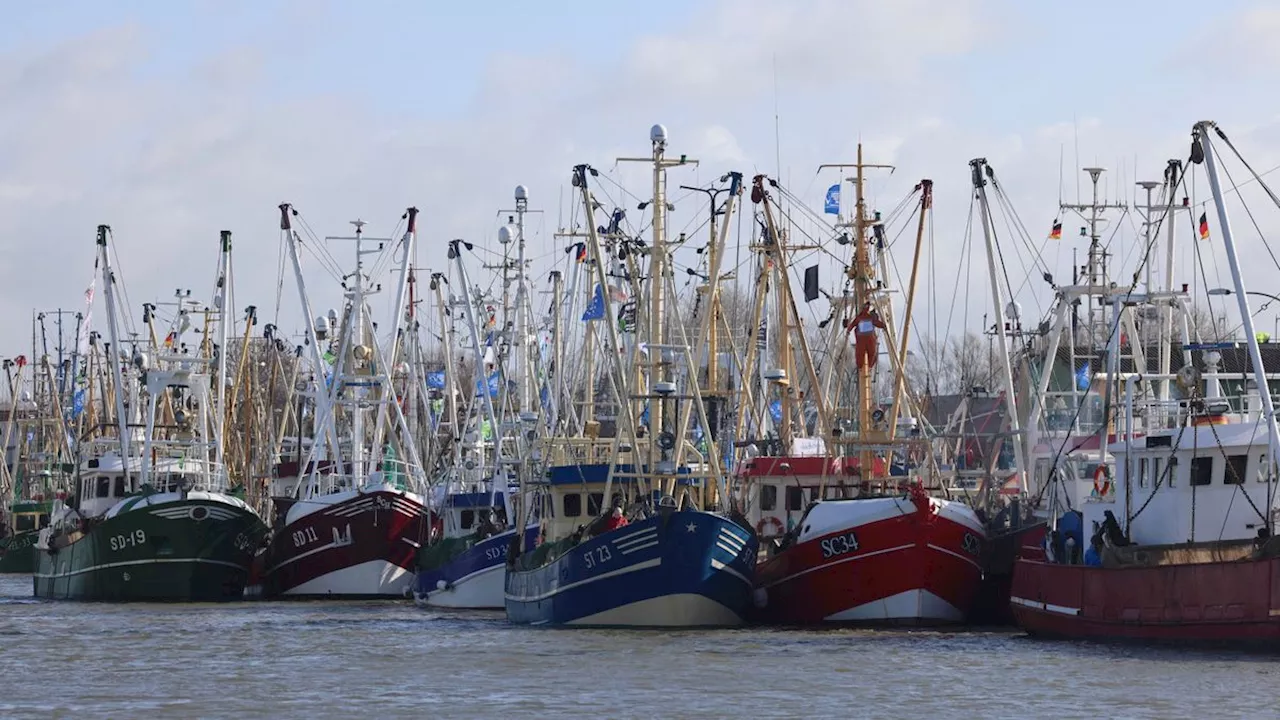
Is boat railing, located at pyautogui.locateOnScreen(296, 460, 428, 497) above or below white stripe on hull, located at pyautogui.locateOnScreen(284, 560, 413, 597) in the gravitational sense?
above

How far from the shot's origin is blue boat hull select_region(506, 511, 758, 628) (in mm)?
39438

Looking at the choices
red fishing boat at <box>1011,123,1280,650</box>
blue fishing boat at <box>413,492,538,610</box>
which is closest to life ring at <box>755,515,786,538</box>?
blue fishing boat at <box>413,492,538,610</box>

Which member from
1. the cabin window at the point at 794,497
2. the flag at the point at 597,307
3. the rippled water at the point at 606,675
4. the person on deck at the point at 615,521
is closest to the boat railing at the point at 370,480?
the flag at the point at 597,307

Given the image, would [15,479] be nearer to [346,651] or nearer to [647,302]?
[647,302]

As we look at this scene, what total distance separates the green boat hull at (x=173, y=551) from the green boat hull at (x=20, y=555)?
37.1 m

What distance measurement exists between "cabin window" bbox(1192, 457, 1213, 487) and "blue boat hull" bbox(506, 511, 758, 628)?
8.27m

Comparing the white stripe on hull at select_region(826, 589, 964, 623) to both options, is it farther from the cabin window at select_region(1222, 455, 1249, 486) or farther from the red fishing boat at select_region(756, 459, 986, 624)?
the cabin window at select_region(1222, 455, 1249, 486)

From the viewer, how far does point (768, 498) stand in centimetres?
4706

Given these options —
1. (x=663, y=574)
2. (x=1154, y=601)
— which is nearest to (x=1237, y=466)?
(x=1154, y=601)

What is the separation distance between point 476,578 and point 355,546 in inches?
232

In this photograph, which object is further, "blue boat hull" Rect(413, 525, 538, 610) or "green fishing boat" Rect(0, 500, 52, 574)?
"green fishing boat" Rect(0, 500, 52, 574)

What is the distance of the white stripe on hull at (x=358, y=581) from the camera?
57.1m

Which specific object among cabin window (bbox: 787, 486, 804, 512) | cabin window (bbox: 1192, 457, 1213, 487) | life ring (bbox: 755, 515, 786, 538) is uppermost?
cabin window (bbox: 787, 486, 804, 512)

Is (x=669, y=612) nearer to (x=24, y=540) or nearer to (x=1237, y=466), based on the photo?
(x=1237, y=466)
